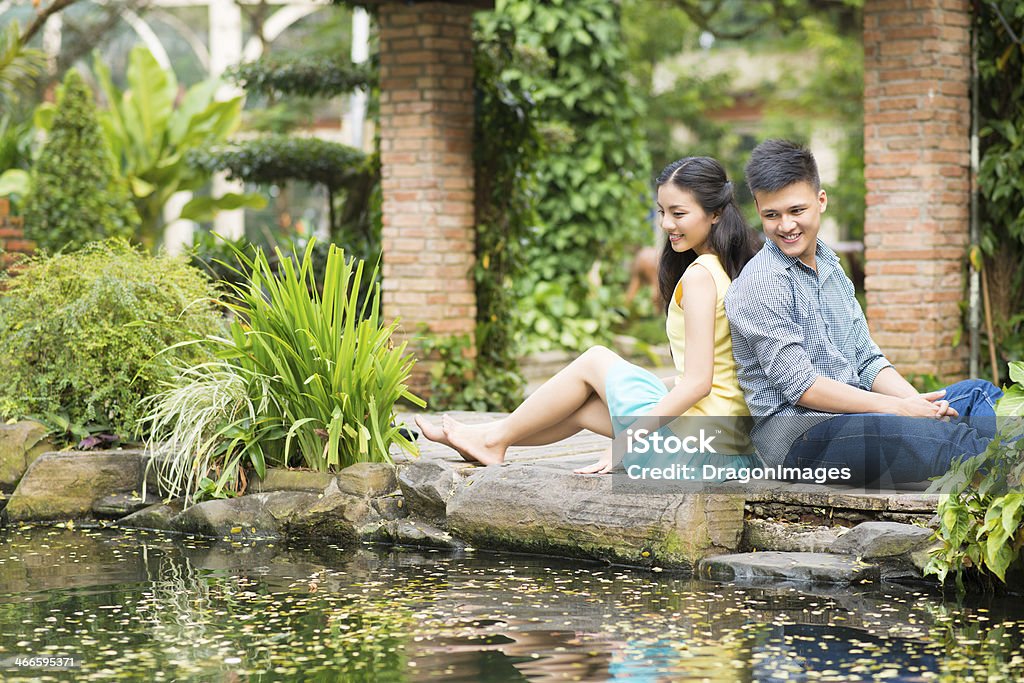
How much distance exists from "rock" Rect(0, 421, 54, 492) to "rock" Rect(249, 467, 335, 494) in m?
1.15

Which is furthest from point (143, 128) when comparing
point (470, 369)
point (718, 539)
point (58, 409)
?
point (718, 539)

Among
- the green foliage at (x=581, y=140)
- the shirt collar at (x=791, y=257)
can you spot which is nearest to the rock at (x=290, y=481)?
the shirt collar at (x=791, y=257)

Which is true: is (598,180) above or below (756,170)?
above

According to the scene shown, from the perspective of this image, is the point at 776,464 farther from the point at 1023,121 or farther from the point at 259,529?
the point at 1023,121

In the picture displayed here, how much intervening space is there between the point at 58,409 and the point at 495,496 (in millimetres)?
2428

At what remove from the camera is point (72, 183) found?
10641mm

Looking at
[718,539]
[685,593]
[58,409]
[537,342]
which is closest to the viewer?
[685,593]

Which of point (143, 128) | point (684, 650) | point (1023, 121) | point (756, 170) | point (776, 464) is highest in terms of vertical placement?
point (143, 128)

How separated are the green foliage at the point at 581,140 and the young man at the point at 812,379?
689 centimetres

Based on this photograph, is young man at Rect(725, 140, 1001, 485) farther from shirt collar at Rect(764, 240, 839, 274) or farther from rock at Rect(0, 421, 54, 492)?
rock at Rect(0, 421, 54, 492)

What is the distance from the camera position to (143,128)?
14180 millimetres

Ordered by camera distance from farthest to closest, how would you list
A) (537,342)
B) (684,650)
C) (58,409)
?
(537,342), (58,409), (684,650)

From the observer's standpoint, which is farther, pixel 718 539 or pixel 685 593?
pixel 718 539

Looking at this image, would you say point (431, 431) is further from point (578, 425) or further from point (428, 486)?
point (578, 425)
